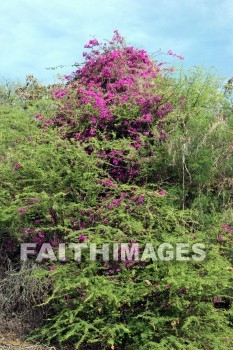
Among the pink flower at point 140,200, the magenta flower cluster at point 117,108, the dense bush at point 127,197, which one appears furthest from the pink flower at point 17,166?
the pink flower at point 140,200

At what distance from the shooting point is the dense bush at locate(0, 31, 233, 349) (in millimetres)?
5660

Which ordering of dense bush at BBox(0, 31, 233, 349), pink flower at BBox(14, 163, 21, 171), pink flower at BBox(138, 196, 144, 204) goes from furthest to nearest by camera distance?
pink flower at BBox(14, 163, 21, 171) < pink flower at BBox(138, 196, 144, 204) < dense bush at BBox(0, 31, 233, 349)

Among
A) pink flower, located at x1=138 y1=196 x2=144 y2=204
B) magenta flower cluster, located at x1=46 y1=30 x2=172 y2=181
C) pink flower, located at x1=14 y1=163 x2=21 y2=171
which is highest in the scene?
magenta flower cluster, located at x1=46 y1=30 x2=172 y2=181

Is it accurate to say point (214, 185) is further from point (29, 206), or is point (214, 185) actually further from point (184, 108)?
point (29, 206)

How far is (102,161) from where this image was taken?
7.20 m

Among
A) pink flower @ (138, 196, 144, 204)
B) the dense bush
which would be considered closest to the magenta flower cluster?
the dense bush

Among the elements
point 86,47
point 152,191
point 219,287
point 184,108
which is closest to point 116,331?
point 219,287

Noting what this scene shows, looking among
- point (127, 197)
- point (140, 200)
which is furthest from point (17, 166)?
point (140, 200)

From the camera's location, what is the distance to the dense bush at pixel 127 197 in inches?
223

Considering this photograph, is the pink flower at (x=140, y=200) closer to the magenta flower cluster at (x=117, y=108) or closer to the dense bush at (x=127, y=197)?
the dense bush at (x=127, y=197)

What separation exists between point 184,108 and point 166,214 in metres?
2.50

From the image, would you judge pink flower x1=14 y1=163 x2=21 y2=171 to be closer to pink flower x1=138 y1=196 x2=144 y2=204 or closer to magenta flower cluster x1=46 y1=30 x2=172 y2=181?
magenta flower cluster x1=46 y1=30 x2=172 y2=181

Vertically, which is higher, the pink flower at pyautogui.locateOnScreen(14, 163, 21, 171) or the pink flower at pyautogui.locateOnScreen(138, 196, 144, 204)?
the pink flower at pyautogui.locateOnScreen(14, 163, 21, 171)

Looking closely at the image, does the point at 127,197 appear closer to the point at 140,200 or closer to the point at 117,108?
the point at 140,200
